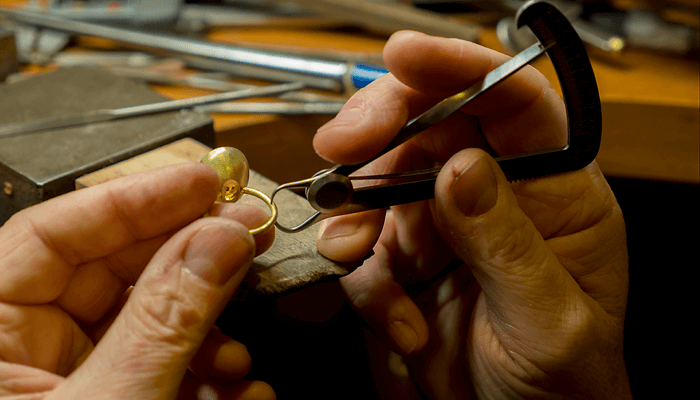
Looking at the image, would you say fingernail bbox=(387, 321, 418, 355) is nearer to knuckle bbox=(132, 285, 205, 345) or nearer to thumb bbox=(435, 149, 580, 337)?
thumb bbox=(435, 149, 580, 337)

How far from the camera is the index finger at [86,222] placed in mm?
552

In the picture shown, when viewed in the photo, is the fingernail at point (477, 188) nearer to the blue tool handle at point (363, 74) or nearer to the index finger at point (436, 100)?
the index finger at point (436, 100)

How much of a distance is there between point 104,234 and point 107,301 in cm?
11

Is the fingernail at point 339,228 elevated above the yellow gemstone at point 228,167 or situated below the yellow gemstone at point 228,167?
below

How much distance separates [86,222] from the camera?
1.88 ft

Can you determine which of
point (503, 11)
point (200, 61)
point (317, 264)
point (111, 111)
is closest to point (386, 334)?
point (317, 264)

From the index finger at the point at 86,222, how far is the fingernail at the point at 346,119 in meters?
0.15

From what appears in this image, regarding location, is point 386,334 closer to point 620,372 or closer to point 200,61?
point 620,372

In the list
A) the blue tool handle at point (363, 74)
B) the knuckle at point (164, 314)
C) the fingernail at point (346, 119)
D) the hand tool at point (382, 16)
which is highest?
the fingernail at point (346, 119)

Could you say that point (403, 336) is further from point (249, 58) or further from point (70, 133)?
point (249, 58)

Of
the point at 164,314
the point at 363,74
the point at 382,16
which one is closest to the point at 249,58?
the point at 363,74

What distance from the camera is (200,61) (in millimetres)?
1282

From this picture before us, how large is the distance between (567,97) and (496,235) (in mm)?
208

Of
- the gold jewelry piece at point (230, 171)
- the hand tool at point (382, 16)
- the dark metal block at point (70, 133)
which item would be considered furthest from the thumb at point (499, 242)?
the hand tool at point (382, 16)
